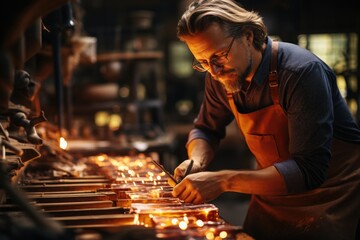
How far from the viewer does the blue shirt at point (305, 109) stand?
10.8 feet

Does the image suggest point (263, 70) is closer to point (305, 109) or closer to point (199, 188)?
point (305, 109)

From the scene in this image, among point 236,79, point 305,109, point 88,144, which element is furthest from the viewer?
point 88,144

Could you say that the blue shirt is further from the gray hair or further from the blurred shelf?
the blurred shelf

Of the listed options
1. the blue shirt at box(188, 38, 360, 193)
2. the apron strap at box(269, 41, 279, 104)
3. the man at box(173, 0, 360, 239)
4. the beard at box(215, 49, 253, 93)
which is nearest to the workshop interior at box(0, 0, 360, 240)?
the man at box(173, 0, 360, 239)

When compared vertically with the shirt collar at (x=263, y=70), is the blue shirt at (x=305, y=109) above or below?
below

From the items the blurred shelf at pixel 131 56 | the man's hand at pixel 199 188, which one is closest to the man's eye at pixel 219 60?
the man's hand at pixel 199 188

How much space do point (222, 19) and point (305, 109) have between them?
2.72ft

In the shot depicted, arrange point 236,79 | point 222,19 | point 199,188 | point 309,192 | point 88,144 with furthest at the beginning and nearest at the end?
point 88,144
point 309,192
point 236,79
point 222,19
point 199,188

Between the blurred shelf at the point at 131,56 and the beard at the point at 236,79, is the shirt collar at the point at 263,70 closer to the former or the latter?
the beard at the point at 236,79

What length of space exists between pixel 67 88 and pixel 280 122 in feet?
18.8

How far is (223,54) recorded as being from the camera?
3514 millimetres

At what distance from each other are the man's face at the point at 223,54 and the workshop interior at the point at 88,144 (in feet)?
2.88

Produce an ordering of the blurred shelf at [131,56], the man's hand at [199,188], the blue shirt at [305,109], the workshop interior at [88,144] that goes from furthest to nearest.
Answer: the blurred shelf at [131,56] → the blue shirt at [305,109] → the man's hand at [199,188] → the workshop interior at [88,144]

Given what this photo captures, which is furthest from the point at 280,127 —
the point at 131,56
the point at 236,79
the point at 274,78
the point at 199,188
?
the point at 131,56
